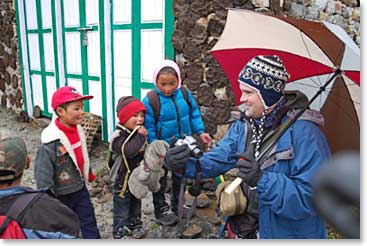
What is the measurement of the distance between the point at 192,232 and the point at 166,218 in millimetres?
245

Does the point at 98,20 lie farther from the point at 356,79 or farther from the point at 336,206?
the point at 336,206

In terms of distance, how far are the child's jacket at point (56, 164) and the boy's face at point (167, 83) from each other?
2.31 feet

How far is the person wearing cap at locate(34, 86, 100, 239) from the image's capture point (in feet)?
6.11

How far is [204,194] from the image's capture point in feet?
9.37

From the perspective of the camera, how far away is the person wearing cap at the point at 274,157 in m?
1.25

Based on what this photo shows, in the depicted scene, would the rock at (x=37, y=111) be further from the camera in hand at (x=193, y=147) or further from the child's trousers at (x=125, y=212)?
the camera in hand at (x=193, y=147)

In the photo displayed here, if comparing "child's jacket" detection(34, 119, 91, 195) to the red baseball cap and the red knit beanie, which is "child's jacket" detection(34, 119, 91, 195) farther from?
the red knit beanie

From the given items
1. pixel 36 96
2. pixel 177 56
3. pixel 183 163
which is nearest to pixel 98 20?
pixel 177 56

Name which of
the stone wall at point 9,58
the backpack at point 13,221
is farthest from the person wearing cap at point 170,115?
the stone wall at point 9,58

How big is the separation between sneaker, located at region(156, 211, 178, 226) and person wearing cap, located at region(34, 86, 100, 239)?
56cm

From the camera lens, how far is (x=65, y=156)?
1919mm

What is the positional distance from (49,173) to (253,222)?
0.99 metres

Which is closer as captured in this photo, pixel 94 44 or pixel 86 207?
pixel 86 207

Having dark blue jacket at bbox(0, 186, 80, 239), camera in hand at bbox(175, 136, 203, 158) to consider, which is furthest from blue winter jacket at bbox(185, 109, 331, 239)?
dark blue jacket at bbox(0, 186, 80, 239)
